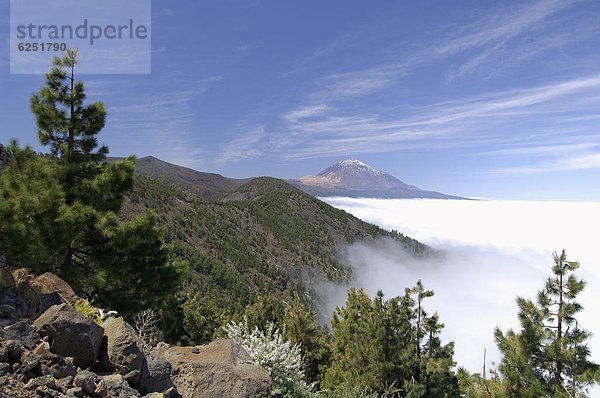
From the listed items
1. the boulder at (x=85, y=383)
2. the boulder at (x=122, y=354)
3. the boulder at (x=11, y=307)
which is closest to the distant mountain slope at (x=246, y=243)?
the boulder at (x=11, y=307)

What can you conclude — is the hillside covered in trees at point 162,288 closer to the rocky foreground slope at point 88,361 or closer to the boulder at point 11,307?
the rocky foreground slope at point 88,361

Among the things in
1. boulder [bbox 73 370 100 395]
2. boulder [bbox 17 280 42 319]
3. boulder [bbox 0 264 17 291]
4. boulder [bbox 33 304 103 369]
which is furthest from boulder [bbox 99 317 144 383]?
boulder [bbox 0 264 17 291]

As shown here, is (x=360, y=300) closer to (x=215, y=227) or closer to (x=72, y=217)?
(x=72, y=217)

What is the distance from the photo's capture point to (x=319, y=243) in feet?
574

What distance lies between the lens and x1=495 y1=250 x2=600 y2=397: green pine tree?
1088 centimetres

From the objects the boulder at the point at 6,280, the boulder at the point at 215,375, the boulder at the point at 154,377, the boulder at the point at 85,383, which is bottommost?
the boulder at the point at 215,375

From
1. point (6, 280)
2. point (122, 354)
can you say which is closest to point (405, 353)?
point (122, 354)

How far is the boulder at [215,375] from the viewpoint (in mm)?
5301

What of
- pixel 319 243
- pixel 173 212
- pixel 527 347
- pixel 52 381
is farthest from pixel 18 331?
pixel 319 243

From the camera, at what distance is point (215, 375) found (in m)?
5.46

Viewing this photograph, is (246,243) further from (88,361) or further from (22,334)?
(22,334)

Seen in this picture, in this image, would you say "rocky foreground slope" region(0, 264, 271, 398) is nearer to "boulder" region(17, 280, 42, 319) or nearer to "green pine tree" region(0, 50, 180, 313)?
"boulder" region(17, 280, 42, 319)

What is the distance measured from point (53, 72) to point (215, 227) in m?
123

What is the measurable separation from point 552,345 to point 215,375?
10491mm
